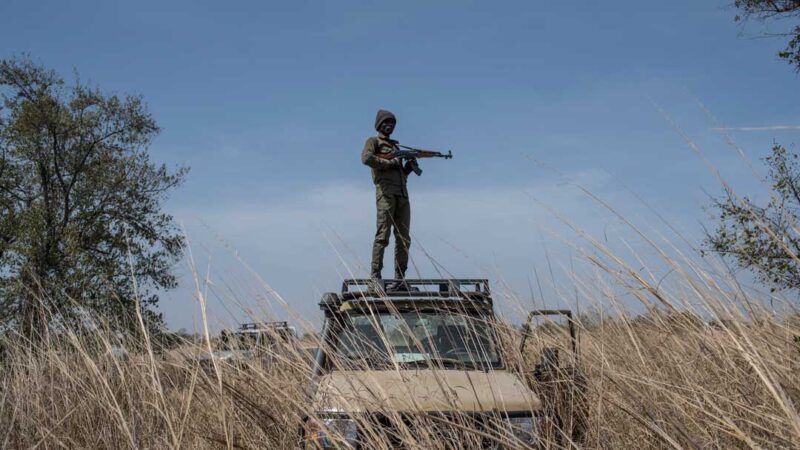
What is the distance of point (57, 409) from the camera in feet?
13.0

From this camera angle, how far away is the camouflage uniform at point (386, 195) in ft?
21.7

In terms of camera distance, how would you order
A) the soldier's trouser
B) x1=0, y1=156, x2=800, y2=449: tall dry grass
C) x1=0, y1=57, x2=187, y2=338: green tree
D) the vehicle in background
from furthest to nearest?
x1=0, y1=57, x2=187, y2=338: green tree
the soldier's trouser
the vehicle in background
x1=0, y1=156, x2=800, y2=449: tall dry grass

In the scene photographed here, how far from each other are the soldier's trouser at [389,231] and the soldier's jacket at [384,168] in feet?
0.26

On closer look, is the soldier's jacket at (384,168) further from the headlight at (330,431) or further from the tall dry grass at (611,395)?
the headlight at (330,431)

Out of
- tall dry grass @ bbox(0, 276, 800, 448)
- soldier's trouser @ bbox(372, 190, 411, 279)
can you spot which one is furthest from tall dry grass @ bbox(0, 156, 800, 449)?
soldier's trouser @ bbox(372, 190, 411, 279)

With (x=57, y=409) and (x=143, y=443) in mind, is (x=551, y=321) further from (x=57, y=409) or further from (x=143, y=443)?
(x=57, y=409)

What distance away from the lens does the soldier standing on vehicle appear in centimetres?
663

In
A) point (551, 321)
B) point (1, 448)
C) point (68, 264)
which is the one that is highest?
point (68, 264)

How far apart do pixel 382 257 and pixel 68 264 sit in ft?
45.8

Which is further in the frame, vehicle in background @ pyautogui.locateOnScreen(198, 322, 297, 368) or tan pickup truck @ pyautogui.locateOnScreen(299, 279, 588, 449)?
tan pickup truck @ pyautogui.locateOnScreen(299, 279, 588, 449)

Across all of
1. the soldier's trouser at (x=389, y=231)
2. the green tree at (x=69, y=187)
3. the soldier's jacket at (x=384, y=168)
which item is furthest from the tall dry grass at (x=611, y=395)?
the green tree at (x=69, y=187)

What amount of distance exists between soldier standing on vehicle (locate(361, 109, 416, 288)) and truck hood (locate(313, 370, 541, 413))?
2702mm

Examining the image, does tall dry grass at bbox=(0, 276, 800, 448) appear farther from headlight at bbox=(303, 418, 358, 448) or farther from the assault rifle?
the assault rifle

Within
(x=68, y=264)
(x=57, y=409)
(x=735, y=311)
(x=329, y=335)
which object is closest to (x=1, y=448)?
(x=57, y=409)
